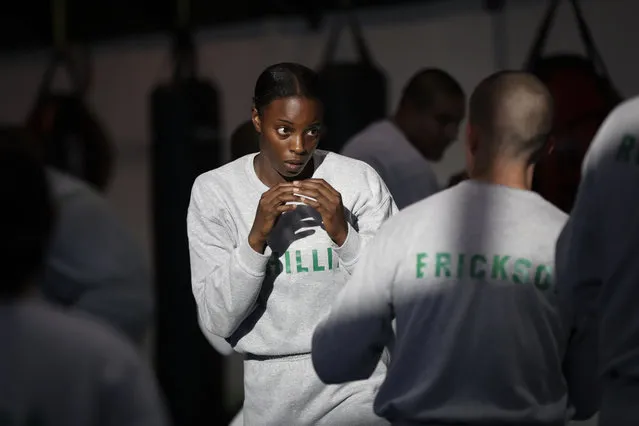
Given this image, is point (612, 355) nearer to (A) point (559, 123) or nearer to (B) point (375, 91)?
(A) point (559, 123)

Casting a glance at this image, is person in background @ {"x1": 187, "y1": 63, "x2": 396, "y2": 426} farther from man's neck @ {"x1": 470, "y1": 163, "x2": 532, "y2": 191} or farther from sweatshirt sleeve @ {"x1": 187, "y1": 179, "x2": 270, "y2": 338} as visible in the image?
man's neck @ {"x1": 470, "y1": 163, "x2": 532, "y2": 191}

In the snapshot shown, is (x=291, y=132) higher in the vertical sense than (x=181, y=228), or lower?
higher

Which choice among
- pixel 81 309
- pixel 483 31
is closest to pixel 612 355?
pixel 81 309

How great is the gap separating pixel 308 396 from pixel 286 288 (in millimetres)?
239

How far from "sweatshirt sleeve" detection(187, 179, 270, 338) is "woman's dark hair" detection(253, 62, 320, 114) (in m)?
0.25

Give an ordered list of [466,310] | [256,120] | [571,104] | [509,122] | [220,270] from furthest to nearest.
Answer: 1. [571,104]
2. [256,120]
3. [220,270]
4. [509,122]
5. [466,310]

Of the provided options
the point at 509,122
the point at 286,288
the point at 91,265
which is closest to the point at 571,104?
the point at 509,122

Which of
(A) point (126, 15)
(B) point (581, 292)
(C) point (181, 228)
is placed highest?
(A) point (126, 15)

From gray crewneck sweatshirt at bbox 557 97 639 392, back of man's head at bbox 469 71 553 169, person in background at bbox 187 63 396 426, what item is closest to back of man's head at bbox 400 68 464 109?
person in background at bbox 187 63 396 426

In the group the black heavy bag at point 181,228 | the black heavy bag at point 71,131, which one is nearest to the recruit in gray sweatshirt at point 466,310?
the black heavy bag at point 71,131

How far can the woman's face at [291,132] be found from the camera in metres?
Answer: 2.18

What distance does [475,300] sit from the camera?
1.81 m

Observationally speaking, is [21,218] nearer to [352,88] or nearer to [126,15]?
[126,15]

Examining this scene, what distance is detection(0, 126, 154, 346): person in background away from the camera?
194cm
